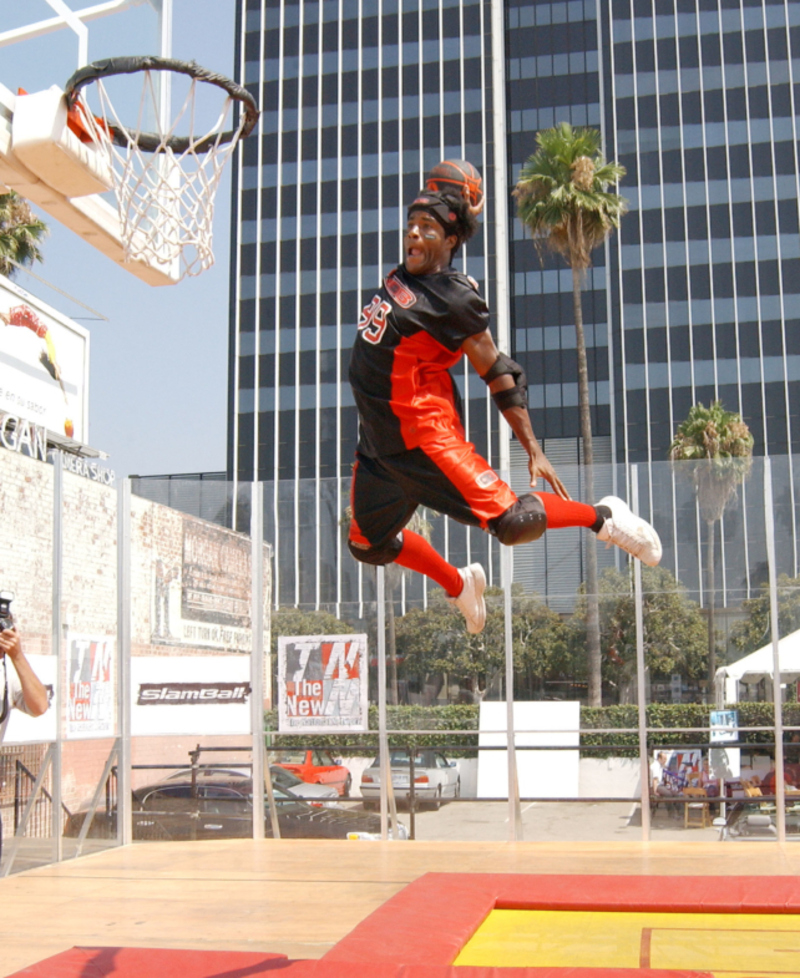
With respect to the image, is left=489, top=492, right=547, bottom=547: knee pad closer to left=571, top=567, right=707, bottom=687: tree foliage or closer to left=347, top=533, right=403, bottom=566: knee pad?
left=347, top=533, right=403, bottom=566: knee pad

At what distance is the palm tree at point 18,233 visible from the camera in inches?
689

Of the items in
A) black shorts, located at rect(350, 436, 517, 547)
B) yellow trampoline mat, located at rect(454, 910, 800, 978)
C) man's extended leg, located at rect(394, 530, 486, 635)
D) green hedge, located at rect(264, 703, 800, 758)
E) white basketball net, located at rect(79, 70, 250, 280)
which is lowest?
yellow trampoline mat, located at rect(454, 910, 800, 978)

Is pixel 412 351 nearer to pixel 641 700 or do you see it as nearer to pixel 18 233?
pixel 641 700

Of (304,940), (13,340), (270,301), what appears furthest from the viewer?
(270,301)

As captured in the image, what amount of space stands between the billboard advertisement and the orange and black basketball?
41.3 ft

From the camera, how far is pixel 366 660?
997 cm

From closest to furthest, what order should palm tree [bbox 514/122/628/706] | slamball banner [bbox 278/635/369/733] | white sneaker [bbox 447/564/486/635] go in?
white sneaker [bbox 447/564/486/635], slamball banner [bbox 278/635/369/733], palm tree [bbox 514/122/628/706]

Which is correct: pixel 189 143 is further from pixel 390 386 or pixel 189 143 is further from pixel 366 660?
pixel 366 660

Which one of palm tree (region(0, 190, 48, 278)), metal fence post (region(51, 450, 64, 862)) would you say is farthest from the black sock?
palm tree (region(0, 190, 48, 278))

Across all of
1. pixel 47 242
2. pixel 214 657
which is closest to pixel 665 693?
pixel 214 657

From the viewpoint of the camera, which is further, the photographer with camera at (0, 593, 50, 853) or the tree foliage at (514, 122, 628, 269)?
the tree foliage at (514, 122, 628, 269)

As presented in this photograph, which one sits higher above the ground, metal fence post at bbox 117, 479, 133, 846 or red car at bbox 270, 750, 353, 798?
metal fence post at bbox 117, 479, 133, 846

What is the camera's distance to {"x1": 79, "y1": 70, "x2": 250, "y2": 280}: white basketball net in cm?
560

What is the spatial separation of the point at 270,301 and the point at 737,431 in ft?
72.1
